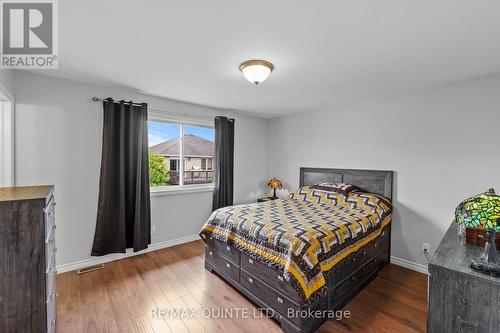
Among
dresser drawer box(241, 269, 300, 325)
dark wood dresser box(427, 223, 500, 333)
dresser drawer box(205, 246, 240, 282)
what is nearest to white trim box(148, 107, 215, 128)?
dresser drawer box(205, 246, 240, 282)

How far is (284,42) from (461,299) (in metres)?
2.00

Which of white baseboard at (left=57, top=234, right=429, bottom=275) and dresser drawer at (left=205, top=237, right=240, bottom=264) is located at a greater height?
dresser drawer at (left=205, top=237, right=240, bottom=264)

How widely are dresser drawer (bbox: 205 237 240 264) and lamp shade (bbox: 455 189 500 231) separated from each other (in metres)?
1.86

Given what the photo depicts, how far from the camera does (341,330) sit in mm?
1829

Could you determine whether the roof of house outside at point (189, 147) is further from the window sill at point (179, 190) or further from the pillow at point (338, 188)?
the pillow at point (338, 188)

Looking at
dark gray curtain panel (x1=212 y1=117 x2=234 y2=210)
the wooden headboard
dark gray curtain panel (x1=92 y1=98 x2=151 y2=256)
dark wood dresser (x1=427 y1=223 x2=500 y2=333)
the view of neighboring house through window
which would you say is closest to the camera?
dark wood dresser (x1=427 y1=223 x2=500 y2=333)

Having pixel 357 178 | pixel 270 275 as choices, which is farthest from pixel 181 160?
pixel 357 178

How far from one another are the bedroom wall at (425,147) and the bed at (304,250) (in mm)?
206

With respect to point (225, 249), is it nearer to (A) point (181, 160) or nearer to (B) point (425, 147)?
(A) point (181, 160)

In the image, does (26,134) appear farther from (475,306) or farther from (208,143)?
(475,306)

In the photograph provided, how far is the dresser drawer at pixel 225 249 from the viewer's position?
7.73ft

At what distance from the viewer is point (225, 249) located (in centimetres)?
250

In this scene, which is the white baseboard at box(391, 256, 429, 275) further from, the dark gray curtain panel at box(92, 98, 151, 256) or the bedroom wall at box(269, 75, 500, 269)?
the dark gray curtain panel at box(92, 98, 151, 256)

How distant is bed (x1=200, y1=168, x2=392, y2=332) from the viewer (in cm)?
176
